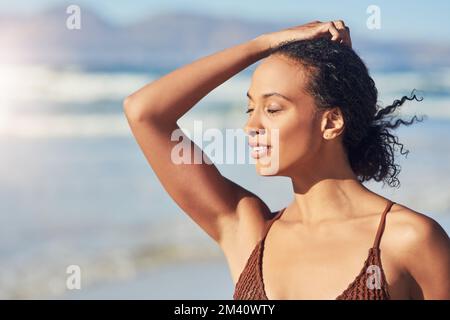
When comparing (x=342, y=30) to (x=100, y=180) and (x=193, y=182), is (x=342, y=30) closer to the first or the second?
(x=193, y=182)

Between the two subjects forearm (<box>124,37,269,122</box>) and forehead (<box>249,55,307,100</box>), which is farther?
forearm (<box>124,37,269,122</box>)

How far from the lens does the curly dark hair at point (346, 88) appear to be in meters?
2.87

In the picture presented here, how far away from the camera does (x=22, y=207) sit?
9.60 metres

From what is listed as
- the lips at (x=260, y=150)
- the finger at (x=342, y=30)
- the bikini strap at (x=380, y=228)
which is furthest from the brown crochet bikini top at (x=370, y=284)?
the finger at (x=342, y=30)

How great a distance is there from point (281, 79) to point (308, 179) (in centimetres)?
35

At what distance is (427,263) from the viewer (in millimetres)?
2660

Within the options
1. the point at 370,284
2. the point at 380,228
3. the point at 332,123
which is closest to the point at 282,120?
the point at 332,123

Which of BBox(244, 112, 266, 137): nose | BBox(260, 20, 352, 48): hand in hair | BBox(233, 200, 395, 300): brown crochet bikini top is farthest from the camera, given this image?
BBox(260, 20, 352, 48): hand in hair

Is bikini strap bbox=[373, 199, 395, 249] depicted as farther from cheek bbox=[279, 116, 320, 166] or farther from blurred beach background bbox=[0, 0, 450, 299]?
blurred beach background bbox=[0, 0, 450, 299]

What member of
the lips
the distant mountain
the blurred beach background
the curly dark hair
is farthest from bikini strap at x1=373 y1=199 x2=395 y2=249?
the distant mountain

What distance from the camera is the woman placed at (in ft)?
8.80

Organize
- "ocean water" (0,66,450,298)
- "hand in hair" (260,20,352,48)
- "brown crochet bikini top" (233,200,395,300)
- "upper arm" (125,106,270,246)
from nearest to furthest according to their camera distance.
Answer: "brown crochet bikini top" (233,200,395,300) → "hand in hair" (260,20,352,48) → "upper arm" (125,106,270,246) → "ocean water" (0,66,450,298)

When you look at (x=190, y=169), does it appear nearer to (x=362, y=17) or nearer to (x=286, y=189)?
(x=286, y=189)
